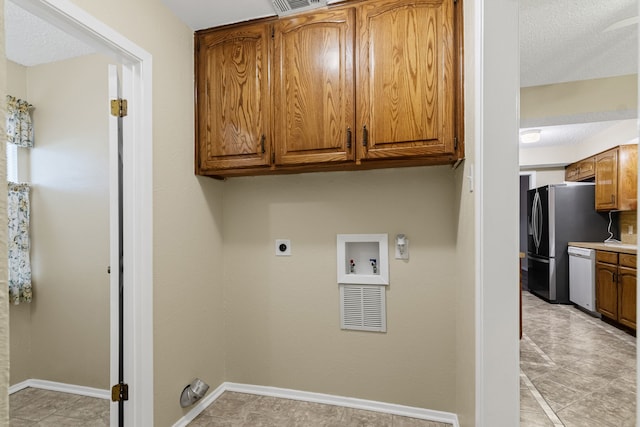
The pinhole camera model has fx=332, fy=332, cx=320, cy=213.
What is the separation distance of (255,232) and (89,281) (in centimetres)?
124

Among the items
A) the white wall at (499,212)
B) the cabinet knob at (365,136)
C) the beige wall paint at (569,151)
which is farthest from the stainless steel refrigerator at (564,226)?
the white wall at (499,212)

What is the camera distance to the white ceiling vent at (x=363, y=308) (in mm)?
2141

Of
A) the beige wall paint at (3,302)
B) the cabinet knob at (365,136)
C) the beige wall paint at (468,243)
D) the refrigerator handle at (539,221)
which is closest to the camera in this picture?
the beige wall paint at (3,302)

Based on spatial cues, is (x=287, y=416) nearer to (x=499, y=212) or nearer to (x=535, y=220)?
(x=499, y=212)

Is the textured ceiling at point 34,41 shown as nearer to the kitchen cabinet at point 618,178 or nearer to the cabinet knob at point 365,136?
the cabinet knob at point 365,136

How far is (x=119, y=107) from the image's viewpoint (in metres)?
1.72

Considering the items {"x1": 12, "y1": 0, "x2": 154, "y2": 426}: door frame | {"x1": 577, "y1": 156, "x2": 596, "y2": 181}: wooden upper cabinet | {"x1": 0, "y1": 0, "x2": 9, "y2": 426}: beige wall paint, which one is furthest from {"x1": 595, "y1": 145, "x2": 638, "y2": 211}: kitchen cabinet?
{"x1": 0, "y1": 0, "x2": 9, "y2": 426}: beige wall paint

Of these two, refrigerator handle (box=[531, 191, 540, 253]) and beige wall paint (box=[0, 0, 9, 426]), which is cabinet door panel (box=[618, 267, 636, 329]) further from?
beige wall paint (box=[0, 0, 9, 426])

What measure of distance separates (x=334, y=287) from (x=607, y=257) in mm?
3498

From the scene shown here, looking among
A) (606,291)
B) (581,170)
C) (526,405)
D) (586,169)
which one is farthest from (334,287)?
Answer: (581,170)

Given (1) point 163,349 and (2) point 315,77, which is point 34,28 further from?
(1) point 163,349

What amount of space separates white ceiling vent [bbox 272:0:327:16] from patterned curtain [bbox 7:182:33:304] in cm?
230

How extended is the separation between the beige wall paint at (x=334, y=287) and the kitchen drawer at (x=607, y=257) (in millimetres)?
2861

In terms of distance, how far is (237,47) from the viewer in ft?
6.68
